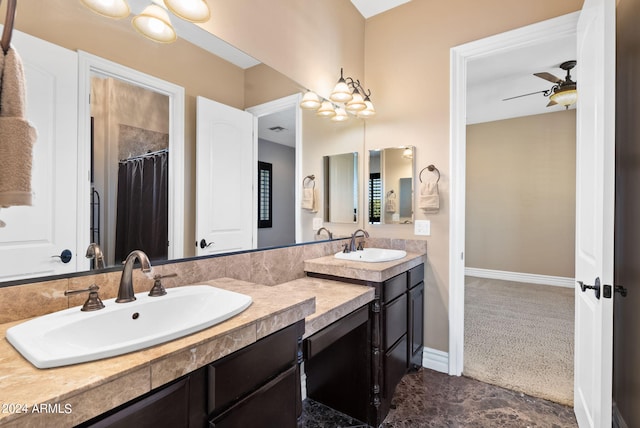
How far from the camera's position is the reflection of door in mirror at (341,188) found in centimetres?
245

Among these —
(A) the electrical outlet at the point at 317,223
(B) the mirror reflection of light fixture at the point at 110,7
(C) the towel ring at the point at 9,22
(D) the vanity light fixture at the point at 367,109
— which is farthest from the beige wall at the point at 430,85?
(C) the towel ring at the point at 9,22

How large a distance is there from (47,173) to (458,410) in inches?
91.1

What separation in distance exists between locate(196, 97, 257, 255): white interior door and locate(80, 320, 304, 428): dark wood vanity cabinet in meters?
0.66

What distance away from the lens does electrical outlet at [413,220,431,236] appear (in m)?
2.43

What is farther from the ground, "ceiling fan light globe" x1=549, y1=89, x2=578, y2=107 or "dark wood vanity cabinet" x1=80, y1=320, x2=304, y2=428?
"ceiling fan light globe" x1=549, y1=89, x2=578, y2=107

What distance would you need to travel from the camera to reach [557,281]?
460 centimetres

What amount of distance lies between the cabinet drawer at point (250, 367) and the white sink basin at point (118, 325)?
0.39 feet

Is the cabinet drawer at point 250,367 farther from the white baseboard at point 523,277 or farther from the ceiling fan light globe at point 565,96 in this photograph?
the white baseboard at point 523,277

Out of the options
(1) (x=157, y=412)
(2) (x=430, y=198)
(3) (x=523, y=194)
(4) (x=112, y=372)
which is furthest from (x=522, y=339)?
(4) (x=112, y=372)

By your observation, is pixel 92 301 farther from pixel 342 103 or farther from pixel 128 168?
pixel 342 103

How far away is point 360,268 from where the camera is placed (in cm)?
181

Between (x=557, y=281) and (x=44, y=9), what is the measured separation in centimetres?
591

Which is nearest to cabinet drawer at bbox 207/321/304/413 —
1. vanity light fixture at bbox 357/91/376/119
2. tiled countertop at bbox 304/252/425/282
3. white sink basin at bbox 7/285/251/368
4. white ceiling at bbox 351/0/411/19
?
white sink basin at bbox 7/285/251/368

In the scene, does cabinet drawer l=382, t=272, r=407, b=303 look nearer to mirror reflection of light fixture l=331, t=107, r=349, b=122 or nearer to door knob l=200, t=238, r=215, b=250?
door knob l=200, t=238, r=215, b=250
